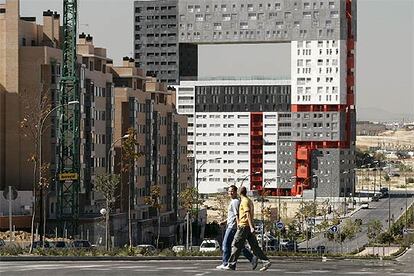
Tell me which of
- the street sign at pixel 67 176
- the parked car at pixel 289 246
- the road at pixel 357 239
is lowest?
the road at pixel 357 239

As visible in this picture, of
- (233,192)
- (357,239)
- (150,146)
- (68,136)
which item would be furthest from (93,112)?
(233,192)

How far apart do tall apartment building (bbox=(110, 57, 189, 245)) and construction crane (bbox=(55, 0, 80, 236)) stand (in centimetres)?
805

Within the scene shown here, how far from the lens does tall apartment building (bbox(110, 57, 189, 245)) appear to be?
11794 centimetres

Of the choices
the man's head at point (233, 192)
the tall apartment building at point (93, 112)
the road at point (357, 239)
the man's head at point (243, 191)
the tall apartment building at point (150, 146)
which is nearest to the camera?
the man's head at point (243, 191)

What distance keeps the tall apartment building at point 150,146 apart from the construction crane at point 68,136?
8053mm

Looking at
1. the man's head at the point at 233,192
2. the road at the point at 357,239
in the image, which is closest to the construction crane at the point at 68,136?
the road at the point at 357,239

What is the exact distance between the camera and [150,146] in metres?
127

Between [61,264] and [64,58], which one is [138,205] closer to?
[64,58]

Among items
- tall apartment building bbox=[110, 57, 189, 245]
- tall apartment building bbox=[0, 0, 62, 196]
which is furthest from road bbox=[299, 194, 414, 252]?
tall apartment building bbox=[0, 0, 62, 196]

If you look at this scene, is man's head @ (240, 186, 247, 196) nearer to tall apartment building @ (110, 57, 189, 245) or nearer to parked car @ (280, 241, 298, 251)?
parked car @ (280, 241, 298, 251)

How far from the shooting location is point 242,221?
1117 inches

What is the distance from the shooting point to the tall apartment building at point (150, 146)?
117938 millimetres

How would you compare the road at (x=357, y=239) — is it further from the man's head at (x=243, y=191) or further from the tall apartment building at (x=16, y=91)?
the man's head at (x=243, y=191)

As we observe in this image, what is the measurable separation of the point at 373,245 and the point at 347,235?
4.51 m
